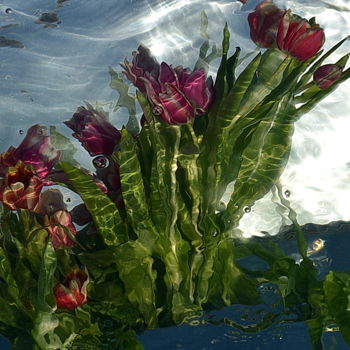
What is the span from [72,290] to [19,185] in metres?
0.19

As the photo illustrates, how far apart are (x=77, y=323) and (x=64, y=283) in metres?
0.10

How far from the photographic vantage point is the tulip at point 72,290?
1.07m

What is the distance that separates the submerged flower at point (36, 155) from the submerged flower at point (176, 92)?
0.61 ft

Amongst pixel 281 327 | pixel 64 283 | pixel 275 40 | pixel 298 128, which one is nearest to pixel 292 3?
pixel 298 128

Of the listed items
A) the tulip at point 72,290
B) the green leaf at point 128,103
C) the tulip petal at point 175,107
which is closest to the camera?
the tulip petal at point 175,107

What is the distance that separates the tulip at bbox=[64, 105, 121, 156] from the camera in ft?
3.59

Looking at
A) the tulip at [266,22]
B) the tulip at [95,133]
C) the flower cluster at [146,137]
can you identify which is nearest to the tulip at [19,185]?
the flower cluster at [146,137]

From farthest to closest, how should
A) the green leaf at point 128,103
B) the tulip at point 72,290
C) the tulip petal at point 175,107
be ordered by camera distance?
the green leaf at point 128,103 → the tulip at point 72,290 → the tulip petal at point 175,107

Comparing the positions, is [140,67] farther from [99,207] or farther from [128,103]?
[99,207]

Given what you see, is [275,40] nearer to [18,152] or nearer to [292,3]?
[18,152]

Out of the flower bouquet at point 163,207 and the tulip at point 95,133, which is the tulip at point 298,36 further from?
the tulip at point 95,133

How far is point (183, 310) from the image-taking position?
117cm

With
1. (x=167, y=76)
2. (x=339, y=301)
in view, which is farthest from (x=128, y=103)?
(x=339, y=301)

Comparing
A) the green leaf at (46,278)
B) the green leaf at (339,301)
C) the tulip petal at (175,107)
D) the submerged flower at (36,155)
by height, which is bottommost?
the green leaf at (339,301)
